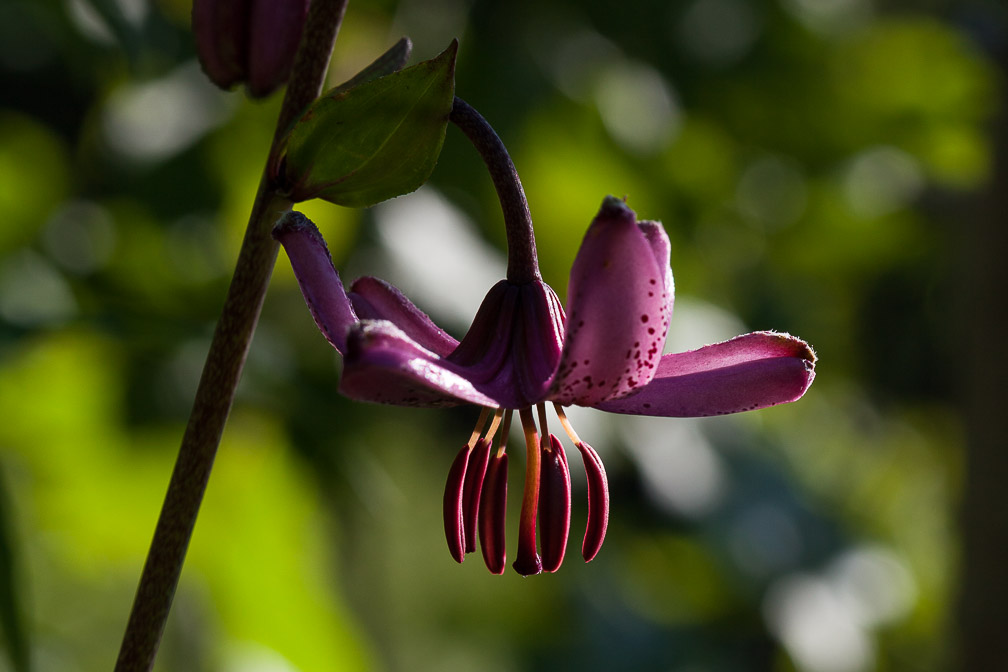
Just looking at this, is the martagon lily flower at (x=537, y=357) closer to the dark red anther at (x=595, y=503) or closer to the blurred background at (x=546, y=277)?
the dark red anther at (x=595, y=503)

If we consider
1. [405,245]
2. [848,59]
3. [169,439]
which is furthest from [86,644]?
[848,59]

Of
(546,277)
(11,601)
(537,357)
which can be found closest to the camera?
(537,357)

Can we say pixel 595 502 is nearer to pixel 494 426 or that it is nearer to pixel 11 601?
pixel 494 426

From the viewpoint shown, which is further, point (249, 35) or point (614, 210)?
point (249, 35)

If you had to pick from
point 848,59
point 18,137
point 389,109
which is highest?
point 848,59

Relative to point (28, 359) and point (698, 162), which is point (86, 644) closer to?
point (28, 359)

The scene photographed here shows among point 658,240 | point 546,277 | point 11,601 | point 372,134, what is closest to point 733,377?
point 658,240
